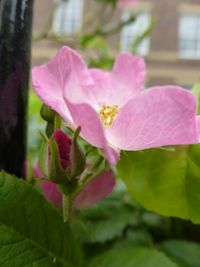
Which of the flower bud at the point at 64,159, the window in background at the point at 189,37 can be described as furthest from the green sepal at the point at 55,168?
the window in background at the point at 189,37

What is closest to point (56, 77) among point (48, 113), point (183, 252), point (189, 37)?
point (48, 113)

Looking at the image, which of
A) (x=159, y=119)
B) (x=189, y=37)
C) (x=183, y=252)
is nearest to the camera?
(x=159, y=119)

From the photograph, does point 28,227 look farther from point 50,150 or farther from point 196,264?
point 196,264

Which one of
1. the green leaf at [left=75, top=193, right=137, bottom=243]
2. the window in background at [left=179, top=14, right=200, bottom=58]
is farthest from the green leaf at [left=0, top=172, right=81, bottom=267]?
the window in background at [left=179, top=14, right=200, bottom=58]

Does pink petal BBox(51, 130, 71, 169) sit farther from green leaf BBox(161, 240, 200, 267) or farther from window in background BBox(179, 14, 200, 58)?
window in background BBox(179, 14, 200, 58)

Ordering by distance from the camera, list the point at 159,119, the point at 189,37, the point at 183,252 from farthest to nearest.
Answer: the point at 189,37
the point at 183,252
the point at 159,119

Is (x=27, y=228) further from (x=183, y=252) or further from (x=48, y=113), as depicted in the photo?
(x=183, y=252)

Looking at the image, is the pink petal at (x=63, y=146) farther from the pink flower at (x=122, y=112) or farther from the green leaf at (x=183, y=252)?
the green leaf at (x=183, y=252)

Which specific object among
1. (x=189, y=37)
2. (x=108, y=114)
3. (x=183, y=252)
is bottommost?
(x=183, y=252)
